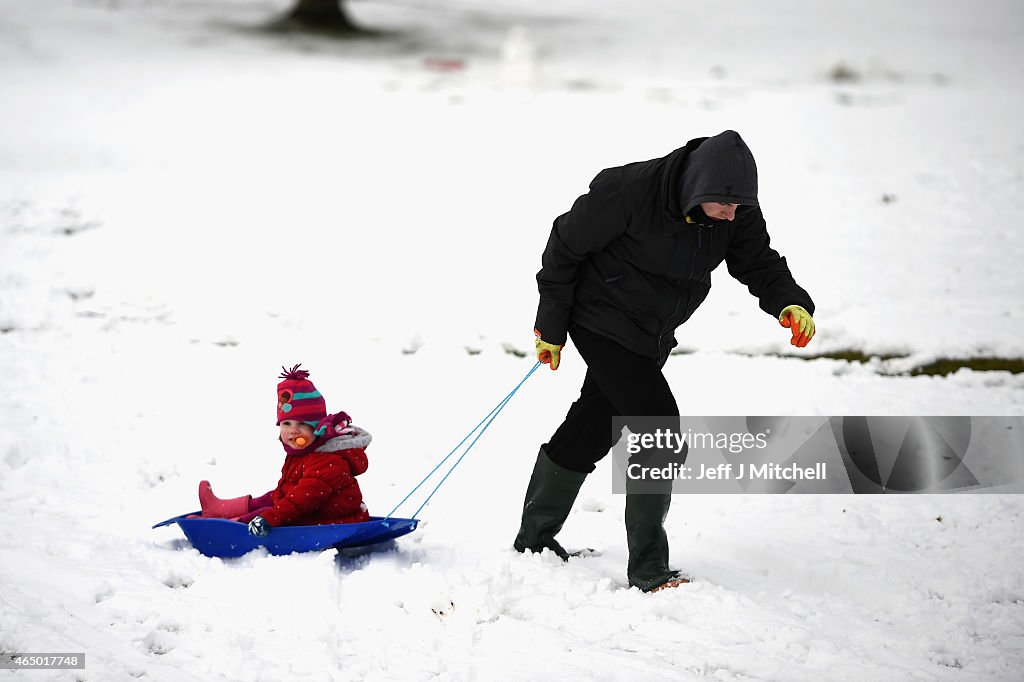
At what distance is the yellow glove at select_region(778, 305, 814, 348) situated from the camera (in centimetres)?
375

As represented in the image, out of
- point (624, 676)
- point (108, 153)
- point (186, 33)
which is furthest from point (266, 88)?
point (624, 676)

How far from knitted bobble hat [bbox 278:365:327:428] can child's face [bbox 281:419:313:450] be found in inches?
0.8

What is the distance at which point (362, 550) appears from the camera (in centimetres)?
395

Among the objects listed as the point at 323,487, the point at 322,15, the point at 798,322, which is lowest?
the point at 323,487

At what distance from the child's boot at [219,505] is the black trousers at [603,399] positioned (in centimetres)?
131

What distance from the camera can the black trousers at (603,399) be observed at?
3.68 metres

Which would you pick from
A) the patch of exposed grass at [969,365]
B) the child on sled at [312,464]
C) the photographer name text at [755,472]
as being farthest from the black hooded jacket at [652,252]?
the patch of exposed grass at [969,365]

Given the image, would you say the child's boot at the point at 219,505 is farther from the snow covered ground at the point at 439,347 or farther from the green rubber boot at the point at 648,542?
the green rubber boot at the point at 648,542

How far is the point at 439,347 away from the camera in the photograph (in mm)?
6453

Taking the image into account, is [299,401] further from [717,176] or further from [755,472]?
[755,472]

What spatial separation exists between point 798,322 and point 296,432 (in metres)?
1.99

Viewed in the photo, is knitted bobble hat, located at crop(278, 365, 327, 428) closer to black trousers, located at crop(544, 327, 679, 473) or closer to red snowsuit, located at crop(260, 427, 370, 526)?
red snowsuit, located at crop(260, 427, 370, 526)

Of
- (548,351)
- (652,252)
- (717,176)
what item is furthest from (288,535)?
(717,176)

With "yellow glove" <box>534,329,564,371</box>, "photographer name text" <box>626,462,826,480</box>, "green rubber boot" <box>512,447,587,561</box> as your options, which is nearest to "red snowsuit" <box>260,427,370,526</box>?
"green rubber boot" <box>512,447,587,561</box>
